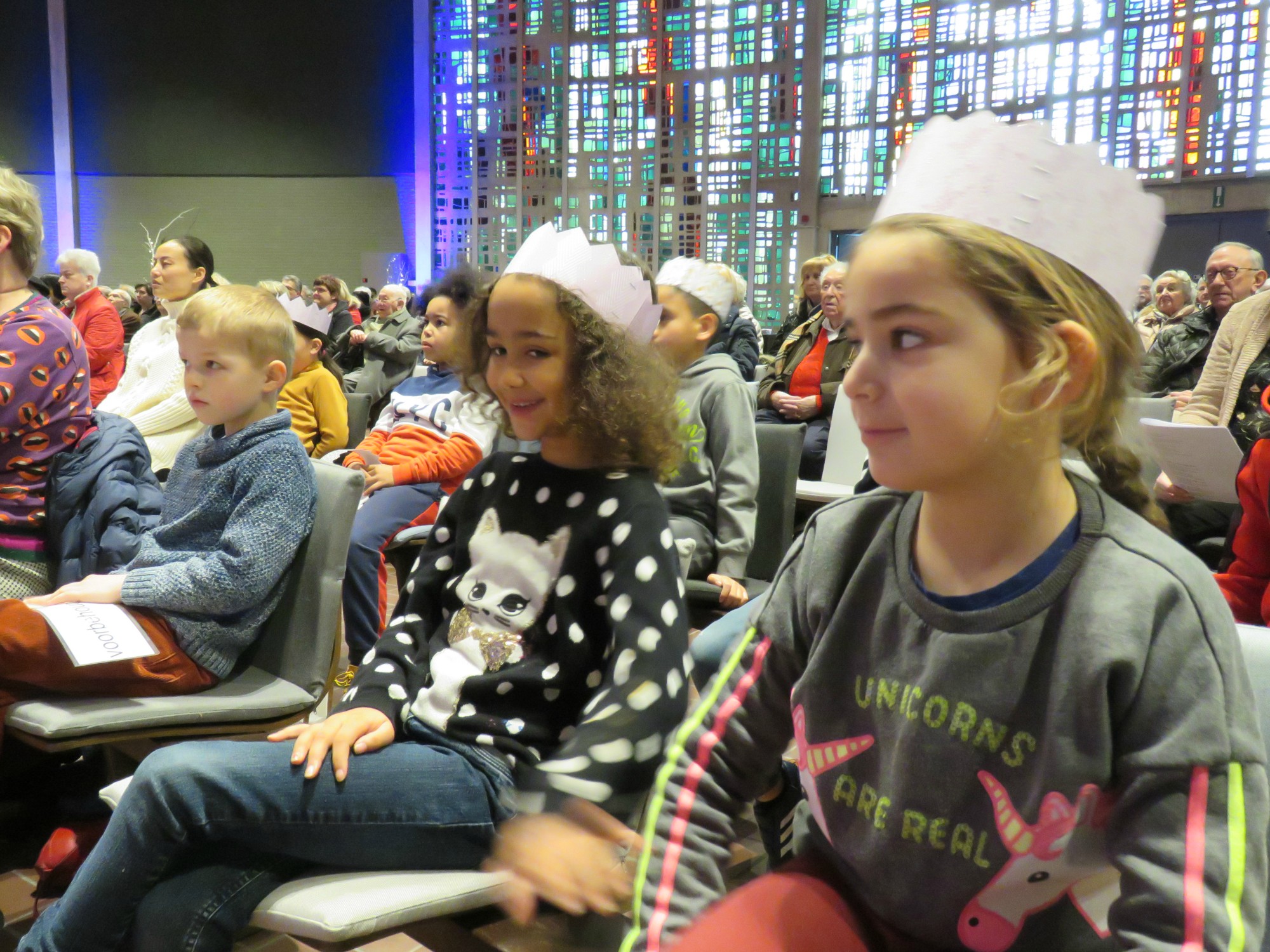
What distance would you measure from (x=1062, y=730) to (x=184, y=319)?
1.74 m

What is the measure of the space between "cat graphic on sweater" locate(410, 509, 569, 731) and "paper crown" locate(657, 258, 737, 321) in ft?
5.33

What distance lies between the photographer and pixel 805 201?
36.1ft

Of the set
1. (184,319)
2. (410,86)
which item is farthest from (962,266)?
(410,86)

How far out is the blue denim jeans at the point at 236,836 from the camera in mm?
1168

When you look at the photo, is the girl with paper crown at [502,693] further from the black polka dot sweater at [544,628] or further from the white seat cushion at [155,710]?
the white seat cushion at [155,710]

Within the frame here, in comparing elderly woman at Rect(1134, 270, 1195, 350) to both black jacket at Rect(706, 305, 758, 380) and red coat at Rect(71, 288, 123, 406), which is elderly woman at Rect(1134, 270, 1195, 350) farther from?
red coat at Rect(71, 288, 123, 406)

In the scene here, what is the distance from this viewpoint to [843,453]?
3475 mm

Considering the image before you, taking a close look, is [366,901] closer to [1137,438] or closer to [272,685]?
[272,685]

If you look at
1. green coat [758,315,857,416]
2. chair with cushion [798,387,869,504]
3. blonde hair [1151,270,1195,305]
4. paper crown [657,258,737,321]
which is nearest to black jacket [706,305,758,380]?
green coat [758,315,857,416]

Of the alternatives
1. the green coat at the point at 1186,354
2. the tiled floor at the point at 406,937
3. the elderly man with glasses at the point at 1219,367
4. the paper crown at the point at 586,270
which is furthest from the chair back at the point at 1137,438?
the green coat at the point at 1186,354

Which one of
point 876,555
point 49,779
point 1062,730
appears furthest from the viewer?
point 49,779

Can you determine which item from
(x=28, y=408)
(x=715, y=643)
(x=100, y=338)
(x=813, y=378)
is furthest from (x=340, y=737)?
(x=100, y=338)

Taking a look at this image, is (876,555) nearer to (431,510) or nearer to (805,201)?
(431,510)

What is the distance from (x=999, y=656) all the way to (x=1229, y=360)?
3.13m
